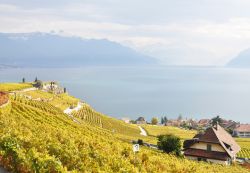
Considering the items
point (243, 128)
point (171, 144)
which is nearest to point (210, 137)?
point (171, 144)

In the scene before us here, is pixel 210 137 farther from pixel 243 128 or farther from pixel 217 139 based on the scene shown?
pixel 243 128

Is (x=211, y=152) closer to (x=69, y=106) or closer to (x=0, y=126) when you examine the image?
(x=0, y=126)

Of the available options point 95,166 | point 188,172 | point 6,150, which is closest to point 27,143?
point 6,150

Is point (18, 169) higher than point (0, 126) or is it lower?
lower

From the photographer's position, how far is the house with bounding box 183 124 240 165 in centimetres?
5700

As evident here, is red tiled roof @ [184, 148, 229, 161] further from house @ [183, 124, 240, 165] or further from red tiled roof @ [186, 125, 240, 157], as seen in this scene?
red tiled roof @ [186, 125, 240, 157]

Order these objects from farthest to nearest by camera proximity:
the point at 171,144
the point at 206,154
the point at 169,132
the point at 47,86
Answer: the point at 47,86
the point at 169,132
the point at 206,154
the point at 171,144

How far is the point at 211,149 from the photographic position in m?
58.3

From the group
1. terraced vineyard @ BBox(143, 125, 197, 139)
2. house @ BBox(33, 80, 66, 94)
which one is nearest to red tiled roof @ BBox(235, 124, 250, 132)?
terraced vineyard @ BBox(143, 125, 197, 139)

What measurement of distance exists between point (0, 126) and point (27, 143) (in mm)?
5143

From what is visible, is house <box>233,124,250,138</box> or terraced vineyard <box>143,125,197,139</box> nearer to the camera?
terraced vineyard <box>143,125,197,139</box>

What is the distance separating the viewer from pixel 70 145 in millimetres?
23734

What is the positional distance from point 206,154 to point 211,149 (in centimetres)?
116

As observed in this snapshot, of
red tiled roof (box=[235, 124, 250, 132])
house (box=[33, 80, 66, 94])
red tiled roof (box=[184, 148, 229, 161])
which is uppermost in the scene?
house (box=[33, 80, 66, 94])
